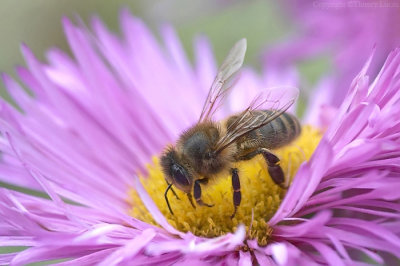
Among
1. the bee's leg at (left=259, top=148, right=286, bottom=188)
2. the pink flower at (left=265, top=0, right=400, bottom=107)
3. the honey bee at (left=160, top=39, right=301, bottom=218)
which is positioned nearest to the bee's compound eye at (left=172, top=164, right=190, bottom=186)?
the honey bee at (left=160, top=39, right=301, bottom=218)

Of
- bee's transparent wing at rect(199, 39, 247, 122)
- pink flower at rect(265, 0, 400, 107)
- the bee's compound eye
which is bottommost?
the bee's compound eye

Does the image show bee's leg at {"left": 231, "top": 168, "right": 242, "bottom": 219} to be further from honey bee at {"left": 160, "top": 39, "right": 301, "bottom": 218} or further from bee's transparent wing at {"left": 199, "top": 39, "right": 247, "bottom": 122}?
bee's transparent wing at {"left": 199, "top": 39, "right": 247, "bottom": 122}

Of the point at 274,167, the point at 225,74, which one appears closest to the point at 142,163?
the point at 225,74

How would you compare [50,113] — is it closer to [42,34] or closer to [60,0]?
[42,34]

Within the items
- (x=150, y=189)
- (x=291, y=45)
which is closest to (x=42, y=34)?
(x=291, y=45)

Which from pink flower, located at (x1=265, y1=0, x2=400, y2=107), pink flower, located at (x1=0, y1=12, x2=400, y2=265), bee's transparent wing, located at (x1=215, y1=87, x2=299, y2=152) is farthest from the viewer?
pink flower, located at (x1=265, y1=0, x2=400, y2=107)

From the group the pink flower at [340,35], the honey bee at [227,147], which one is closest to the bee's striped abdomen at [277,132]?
the honey bee at [227,147]

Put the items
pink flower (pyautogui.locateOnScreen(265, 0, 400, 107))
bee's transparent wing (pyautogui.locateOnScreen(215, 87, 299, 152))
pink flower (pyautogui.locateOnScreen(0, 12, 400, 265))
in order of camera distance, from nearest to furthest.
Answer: pink flower (pyautogui.locateOnScreen(0, 12, 400, 265))
bee's transparent wing (pyautogui.locateOnScreen(215, 87, 299, 152))
pink flower (pyautogui.locateOnScreen(265, 0, 400, 107))
